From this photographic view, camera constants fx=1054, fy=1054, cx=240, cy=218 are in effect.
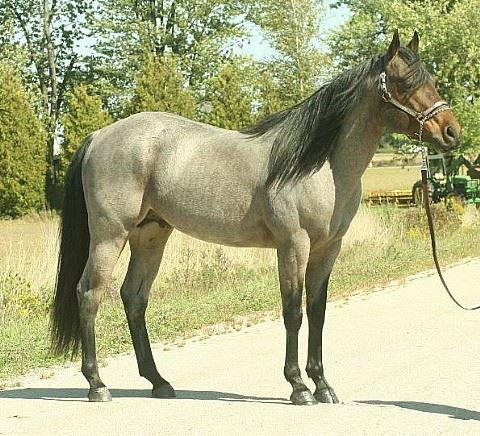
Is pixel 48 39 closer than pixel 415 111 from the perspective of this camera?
No

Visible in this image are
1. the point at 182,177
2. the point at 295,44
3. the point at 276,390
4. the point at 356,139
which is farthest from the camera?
the point at 295,44

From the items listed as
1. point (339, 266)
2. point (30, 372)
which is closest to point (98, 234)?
point (30, 372)

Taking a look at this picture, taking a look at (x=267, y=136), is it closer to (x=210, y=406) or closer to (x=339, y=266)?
(x=210, y=406)

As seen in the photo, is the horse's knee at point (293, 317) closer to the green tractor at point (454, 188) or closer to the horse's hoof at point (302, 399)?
the horse's hoof at point (302, 399)

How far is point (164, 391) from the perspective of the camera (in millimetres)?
7266

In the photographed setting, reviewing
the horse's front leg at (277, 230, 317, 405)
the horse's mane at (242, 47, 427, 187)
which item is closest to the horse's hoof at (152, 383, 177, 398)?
the horse's front leg at (277, 230, 317, 405)

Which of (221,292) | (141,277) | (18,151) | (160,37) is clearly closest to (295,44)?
(160,37)

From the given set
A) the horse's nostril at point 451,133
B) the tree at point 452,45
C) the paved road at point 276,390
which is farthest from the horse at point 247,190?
the tree at point 452,45

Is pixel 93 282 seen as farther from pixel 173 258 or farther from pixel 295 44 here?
pixel 295 44

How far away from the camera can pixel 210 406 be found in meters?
6.78

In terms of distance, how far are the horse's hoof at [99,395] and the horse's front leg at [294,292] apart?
4.02ft

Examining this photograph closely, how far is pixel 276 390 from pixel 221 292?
5.61 metres

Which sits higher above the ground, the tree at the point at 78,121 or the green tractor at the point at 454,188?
the tree at the point at 78,121

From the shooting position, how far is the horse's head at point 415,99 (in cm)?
666
